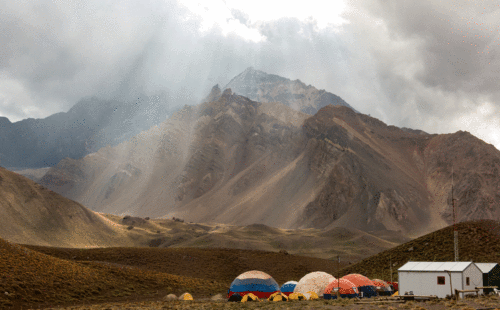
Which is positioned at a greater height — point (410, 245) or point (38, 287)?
point (410, 245)

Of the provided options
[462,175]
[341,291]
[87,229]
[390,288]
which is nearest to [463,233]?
[390,288]

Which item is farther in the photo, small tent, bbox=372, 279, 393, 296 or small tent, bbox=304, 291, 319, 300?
small tent, bbox=372, 279, 393, 296

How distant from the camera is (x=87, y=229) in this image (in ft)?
385

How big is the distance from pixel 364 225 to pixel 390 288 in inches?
4897

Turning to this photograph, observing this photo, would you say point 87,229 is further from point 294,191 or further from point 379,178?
point 379,178

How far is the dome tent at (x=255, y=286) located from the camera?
146ft

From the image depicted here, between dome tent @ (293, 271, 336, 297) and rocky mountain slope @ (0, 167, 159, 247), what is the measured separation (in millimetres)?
72136

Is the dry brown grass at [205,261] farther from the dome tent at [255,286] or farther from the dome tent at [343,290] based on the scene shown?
the dome tent at [343,290]

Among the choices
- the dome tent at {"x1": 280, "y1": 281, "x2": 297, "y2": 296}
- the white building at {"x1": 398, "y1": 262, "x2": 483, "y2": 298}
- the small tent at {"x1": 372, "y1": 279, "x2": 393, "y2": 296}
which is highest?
the white building at {"x1": 398, "y1": 262, "x2": 483, "y2": 298}

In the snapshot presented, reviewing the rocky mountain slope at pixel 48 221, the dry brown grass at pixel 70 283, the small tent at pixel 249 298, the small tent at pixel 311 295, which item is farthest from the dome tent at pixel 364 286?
the rocky mountain slope at pixel 48 221

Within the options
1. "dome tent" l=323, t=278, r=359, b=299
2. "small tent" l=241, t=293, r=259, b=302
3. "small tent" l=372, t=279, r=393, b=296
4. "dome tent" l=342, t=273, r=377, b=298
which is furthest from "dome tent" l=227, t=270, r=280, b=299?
"small tent" l=372, t=279, r=393, b=296

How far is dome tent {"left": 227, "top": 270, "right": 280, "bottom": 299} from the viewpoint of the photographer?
4444 cm

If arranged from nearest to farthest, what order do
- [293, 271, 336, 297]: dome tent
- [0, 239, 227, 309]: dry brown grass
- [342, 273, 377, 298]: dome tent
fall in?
[0, 239, 227, 309]: dry brown grass, [342, 273, 377, 298]: dome tent, [293, 271, 336, 297]: dome tent

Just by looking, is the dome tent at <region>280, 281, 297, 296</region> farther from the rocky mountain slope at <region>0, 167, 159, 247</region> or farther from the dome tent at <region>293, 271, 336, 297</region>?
the rocky mountain slope at <region>0, 167, 159, 247</region>
